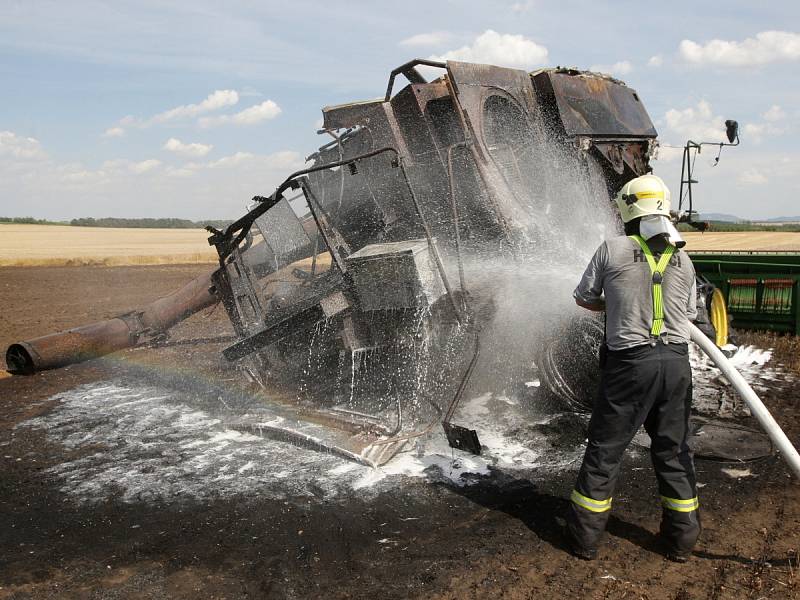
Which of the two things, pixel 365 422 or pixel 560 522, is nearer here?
pixel 560 522

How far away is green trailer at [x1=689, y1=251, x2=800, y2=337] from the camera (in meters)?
8.12

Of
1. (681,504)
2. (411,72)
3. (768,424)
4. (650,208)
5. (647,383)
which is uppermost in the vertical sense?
(411,72)

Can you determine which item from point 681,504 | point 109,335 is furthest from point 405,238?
point 109,335

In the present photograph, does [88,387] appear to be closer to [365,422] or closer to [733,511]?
[365,422]

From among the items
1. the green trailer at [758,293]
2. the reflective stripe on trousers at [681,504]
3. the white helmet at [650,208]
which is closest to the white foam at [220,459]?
the reflective stripe on trousers at [681,504]

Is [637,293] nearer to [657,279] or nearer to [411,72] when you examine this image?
[657,279]

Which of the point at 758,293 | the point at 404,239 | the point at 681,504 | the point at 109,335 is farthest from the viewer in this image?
the point at 758,293

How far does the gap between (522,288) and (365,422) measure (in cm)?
164

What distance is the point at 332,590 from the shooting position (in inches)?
123

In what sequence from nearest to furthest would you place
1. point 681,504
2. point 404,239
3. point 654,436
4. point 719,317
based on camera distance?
point 681,504, point 654,436, point 404,239, point 719,317

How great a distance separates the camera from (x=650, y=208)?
11.4 feet

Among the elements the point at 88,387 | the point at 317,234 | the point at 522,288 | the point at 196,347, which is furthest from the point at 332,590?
the point at 196,347

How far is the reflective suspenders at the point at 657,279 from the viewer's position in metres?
3.35

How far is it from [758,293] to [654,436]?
5955 mm
